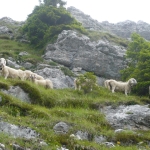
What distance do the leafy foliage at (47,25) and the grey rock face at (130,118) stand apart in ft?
79.5

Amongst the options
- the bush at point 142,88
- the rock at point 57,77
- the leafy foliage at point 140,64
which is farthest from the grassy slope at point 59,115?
the rock at point 57,77

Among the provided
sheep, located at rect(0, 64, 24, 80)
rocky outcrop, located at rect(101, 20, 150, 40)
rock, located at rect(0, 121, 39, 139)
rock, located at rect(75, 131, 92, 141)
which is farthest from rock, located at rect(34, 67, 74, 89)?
rocky outcrop, located at rect(101, 20, 150, 40)

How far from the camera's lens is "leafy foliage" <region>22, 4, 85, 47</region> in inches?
1768

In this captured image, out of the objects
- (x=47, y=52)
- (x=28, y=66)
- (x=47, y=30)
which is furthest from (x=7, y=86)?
(x=47, y=30)

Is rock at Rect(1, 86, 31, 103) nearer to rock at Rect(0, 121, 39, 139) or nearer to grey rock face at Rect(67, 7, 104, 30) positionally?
rock at Rect(0, 121, 39, 139)

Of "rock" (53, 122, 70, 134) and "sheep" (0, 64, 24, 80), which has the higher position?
"sheep" (0, 64, 24, 80)

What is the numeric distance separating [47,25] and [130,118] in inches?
1285

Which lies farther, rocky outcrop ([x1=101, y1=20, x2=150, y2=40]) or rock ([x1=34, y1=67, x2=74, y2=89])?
rocky outcrop ([x1=101, y1=20, x2=150, y2=40])

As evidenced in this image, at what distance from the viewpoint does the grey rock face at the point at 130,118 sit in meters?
18.9

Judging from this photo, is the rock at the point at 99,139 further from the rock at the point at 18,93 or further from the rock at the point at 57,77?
the rock at the point at 57,77

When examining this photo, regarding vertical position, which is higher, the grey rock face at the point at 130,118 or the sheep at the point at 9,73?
the sheep at the point at 9,73

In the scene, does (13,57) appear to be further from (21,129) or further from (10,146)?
(10,146)

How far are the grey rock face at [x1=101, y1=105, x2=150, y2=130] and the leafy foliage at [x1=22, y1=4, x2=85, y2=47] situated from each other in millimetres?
24246

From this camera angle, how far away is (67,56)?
38781 millimetres
